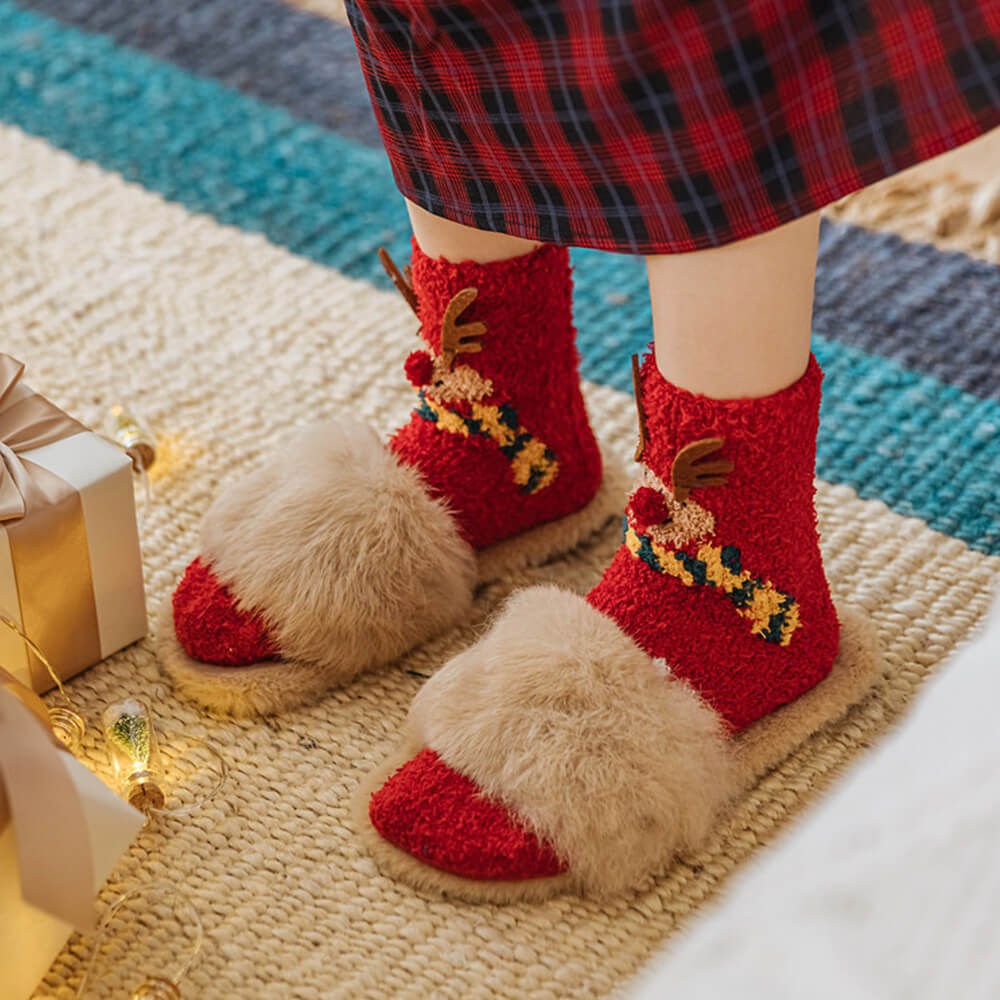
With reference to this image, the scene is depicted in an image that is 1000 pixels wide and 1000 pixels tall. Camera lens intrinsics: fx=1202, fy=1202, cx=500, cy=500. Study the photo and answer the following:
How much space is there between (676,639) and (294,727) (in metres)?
0.24

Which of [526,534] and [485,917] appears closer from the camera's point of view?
[485,917]

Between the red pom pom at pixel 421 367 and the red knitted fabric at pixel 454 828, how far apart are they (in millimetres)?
243

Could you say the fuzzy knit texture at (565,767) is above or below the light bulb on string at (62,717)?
below

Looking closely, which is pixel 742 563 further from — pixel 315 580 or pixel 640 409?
pixel 315 580

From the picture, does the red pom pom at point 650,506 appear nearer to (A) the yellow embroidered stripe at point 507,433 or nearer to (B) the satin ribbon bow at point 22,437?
(A) the yellow embroidered stripe at point 507,433

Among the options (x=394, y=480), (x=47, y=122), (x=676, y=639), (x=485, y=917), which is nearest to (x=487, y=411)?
(x=394, y=480)

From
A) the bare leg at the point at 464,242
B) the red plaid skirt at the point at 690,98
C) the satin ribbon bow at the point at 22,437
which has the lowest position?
the satin ribbon bow at the point at 22,437

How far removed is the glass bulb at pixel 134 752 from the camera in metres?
0.67

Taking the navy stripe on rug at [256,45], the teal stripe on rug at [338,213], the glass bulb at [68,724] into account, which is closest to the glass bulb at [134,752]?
the glass bulb at [68,724]

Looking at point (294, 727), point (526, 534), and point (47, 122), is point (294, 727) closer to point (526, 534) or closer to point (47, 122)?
point (526, 534)

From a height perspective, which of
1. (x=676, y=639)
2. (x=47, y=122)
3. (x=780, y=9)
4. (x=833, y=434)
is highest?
(x=780, y=9)

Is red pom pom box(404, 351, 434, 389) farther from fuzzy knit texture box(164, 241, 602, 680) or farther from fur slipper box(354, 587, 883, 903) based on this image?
fur slipper box(354, 587, 883, 903)

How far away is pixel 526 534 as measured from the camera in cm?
84

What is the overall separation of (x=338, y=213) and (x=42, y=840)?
0.82 m
